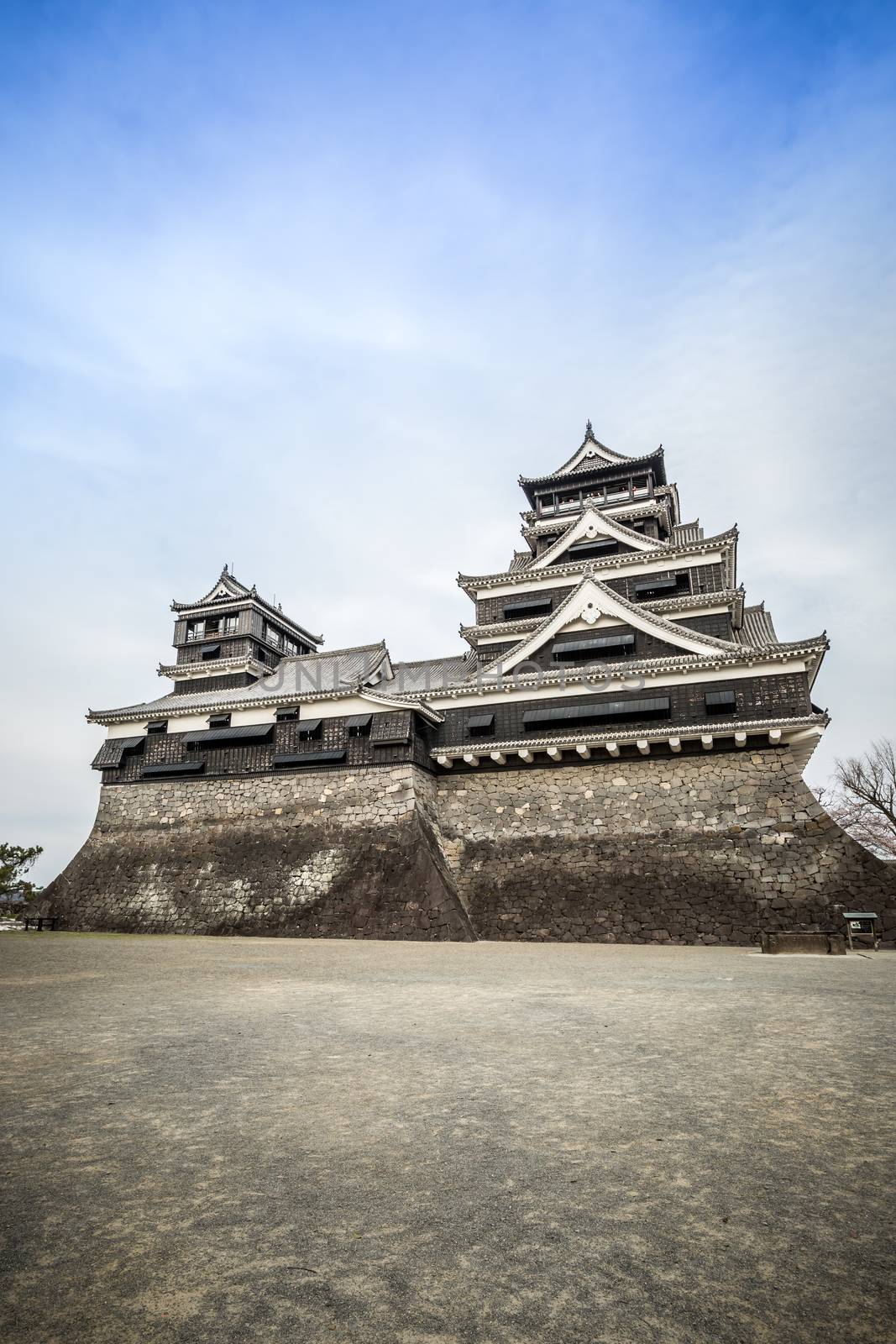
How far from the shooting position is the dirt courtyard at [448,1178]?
6.36ft

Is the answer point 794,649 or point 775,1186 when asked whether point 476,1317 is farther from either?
point 794,649

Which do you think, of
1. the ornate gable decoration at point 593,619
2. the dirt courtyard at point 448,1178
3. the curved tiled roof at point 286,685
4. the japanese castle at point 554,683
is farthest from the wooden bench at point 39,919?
the dirt courtyard at point 448,1178

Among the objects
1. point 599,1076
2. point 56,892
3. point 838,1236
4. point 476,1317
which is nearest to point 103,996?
point 599,1076

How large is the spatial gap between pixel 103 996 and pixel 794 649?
738 inches

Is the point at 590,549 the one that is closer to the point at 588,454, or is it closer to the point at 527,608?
the point at 527,608

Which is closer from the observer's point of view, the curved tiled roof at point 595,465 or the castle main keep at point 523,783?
the castle main keep at point 523,783

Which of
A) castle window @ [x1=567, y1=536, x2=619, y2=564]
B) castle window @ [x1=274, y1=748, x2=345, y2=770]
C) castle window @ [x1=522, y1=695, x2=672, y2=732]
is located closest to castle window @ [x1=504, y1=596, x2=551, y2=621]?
castle window @ [x1=567, y1=536, x2=619, y2=564]

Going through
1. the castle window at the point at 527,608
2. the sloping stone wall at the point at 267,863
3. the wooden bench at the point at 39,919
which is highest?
the castle window at the point at 527,608

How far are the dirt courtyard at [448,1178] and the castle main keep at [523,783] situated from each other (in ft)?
44.5

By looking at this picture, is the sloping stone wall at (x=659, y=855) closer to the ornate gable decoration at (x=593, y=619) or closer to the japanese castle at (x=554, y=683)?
the japanese castle at (x=554, y=683)

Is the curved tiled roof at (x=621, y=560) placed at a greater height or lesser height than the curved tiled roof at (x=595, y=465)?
lesser

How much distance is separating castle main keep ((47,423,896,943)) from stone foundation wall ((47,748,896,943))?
0.07 meters

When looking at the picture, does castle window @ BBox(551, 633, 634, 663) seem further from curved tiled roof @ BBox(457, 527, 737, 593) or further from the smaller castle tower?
the smaller castle tower

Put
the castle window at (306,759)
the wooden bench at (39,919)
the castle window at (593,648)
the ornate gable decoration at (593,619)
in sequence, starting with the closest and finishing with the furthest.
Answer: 1. the ornate gable decoration at (593,619)
2. the castle window at (593,648)
3. the castle window at (306,759)
4. the wooden bench at (39,919)
